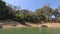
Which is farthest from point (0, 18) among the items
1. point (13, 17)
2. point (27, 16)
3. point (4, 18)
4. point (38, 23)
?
point (38, 23)

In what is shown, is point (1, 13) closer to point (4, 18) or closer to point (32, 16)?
point (4, 18)

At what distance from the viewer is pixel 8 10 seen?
140ft

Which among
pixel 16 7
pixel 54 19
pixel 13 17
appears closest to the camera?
pixel 13 17

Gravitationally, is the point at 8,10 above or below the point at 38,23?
Result: above

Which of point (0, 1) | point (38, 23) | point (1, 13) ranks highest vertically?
point (0, 1)

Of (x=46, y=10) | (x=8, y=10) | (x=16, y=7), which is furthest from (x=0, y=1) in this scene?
(x=46, y=10)

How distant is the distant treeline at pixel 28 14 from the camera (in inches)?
1688

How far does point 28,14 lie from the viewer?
4597 cm

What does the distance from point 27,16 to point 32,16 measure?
1.48 metres

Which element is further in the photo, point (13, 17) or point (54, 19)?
point (54, 19)

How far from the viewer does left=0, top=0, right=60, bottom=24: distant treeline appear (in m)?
42.9

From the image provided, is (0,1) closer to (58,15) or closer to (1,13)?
(1,13)

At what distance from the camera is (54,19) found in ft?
174

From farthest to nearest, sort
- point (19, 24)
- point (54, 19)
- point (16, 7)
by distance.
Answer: point (54, 19) < point (16, 7) < point (19, 24)
